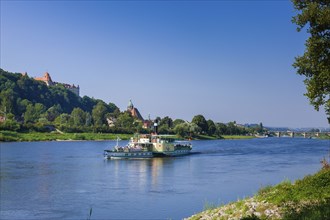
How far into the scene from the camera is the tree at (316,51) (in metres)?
22.4

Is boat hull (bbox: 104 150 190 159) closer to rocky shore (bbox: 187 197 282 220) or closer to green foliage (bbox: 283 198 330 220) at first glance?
rocky shore (bbox: 187 197 282 220)

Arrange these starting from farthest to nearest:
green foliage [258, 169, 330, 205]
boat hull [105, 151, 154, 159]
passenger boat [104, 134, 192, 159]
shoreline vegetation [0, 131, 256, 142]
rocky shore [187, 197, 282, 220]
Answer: shoreline vegetation [0, 131, 256, 142] < passenger boat [104, 134, 192, 159] < boat hull [105, 151, 154, 159] < green foliage [258, 169, 330, 205] < rocky shore [187, 197, 282, 220]

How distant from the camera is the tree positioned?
22.4m

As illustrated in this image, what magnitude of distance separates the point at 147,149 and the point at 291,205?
89.1 metres

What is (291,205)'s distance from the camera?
17.2 m

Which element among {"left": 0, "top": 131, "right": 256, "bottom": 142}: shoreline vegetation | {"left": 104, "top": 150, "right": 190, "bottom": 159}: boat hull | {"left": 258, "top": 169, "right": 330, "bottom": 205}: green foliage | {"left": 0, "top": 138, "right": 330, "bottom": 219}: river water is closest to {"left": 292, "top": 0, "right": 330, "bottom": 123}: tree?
{"left": 258, "top": 169, "right": 330, "bottom": 205}: green foliage

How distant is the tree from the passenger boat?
74.5 m

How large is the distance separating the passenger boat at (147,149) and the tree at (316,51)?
74.5 metres

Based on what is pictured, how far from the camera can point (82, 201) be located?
41312 millimetres

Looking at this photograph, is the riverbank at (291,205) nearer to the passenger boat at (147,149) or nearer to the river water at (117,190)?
the river water at (117,190)

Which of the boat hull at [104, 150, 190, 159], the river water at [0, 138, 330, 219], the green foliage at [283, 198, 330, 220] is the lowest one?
Answer: the river water at [0, 138, 330, 219]

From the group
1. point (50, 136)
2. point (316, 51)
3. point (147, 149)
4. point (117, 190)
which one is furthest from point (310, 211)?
point (50, 136)

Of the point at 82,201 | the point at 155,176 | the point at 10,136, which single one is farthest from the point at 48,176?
the point at 10,136

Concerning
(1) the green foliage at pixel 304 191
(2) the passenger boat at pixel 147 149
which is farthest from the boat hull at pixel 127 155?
(1) the green foliage at pixel 304 191
